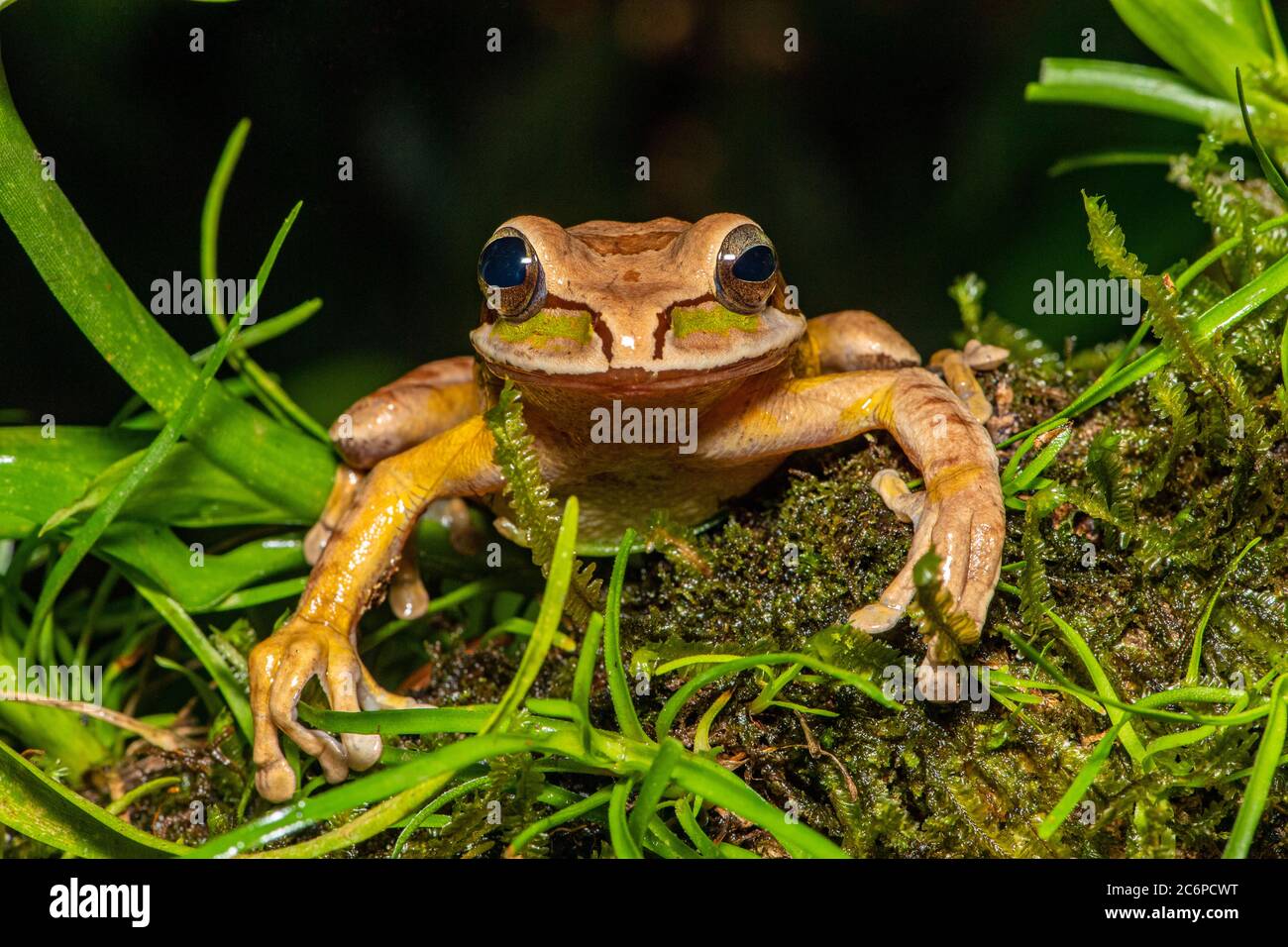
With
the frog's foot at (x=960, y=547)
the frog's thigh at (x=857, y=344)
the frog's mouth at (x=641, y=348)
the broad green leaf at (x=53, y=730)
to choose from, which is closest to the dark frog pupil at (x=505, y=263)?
the frog's mouth at (x=641, y=348)

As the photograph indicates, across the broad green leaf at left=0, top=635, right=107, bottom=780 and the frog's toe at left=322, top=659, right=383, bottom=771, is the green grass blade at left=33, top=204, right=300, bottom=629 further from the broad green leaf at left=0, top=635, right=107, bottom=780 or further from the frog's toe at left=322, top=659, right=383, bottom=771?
the frog's toe at left=322, top=659, right=383, bottom=771

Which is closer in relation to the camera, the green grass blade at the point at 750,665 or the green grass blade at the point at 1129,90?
the green grass blade at the point at 750,665

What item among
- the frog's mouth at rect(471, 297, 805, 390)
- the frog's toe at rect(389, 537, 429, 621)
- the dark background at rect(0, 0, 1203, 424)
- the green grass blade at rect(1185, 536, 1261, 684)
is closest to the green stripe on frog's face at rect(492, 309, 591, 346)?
the frog's mouth at rect(471, 297, 805, 390)

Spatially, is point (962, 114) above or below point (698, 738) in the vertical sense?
above

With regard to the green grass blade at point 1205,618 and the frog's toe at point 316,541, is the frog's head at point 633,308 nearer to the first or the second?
the frog's toe at point 316,541

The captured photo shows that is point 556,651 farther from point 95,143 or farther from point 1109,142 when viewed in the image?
point 1109,142

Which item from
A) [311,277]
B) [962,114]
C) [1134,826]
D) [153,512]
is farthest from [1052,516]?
[311,277]
